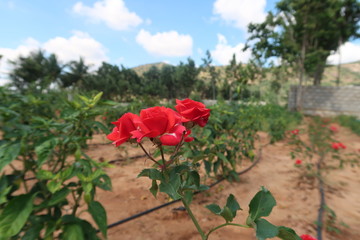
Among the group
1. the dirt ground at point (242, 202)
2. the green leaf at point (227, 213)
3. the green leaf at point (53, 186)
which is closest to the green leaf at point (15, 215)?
the green leaf at point (53, 186)

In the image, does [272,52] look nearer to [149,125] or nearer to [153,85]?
[153,85]

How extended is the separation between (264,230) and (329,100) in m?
13.2

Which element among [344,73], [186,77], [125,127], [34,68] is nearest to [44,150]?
[125,127]

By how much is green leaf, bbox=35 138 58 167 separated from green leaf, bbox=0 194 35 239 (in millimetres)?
159

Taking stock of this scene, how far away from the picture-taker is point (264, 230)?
0.42 meters

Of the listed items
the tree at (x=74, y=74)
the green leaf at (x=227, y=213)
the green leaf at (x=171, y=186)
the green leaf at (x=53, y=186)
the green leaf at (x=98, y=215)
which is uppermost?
the tree at (x=74, y=74)

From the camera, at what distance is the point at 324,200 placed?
205 cm

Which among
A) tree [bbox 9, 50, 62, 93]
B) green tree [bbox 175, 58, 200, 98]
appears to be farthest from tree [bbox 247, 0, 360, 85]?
tree [bbox 9, 50, 62, 93]

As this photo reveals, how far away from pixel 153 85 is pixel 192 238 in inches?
715

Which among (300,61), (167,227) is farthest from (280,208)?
(300,61)

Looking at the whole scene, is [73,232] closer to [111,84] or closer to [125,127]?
[125,127]

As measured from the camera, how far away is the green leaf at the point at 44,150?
0.93m

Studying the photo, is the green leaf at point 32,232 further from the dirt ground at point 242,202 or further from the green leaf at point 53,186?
the dirt ground at point 242,202

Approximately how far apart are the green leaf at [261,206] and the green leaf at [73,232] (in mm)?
792
